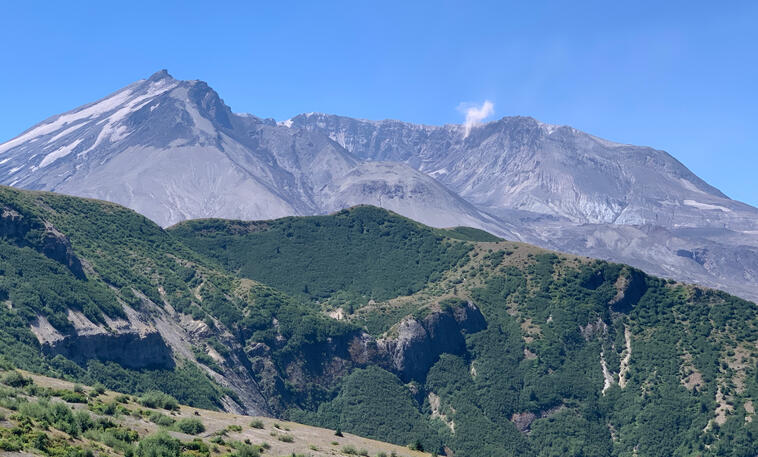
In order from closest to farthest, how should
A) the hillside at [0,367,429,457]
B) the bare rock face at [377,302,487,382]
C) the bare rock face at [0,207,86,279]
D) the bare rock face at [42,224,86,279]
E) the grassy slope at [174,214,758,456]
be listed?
the hillside at [0,367,429,457] < the bare rock face at [0,207,86,279] < the bare rock face at [42,224,86,279] < the grassy slope at [174,214,758,456] < the bare rock face at [377,302,487,382]

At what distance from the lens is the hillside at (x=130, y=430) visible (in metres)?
49.3

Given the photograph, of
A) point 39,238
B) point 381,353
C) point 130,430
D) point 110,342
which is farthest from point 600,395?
point 130,430

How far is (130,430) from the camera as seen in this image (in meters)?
57.3

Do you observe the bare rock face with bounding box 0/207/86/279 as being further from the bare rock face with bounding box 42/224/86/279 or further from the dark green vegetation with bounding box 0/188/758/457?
the dark green vegetation with bounding box 0/188/758/457

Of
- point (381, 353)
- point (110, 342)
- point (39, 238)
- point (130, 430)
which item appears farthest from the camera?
point (381, 353)

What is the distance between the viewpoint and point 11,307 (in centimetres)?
13688

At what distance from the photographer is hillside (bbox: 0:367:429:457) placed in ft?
162

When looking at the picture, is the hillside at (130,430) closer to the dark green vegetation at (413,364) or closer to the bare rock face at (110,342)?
the bare rock face at (110,342)

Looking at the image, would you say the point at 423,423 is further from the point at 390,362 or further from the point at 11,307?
the point at 11,307

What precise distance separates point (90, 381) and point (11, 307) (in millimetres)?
18738

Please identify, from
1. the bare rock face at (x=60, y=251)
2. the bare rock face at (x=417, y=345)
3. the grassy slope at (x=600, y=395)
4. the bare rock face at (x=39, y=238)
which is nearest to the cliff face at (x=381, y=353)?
the bare rock face at (x=417, y=345)

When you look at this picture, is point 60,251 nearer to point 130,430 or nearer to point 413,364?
point 413,364

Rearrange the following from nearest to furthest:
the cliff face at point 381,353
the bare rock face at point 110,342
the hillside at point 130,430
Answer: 1. the hillside at point 130,430
2. the bare rock face at point 110,342
3. the cliff face at point 381,353

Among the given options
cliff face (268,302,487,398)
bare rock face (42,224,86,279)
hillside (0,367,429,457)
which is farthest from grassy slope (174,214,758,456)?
hillside (0,367,429,457)
